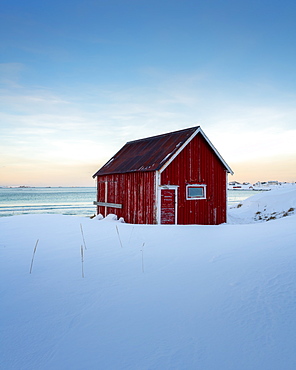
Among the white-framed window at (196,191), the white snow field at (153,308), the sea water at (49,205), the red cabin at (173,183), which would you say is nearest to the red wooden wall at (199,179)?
the red cabin at (173,183)

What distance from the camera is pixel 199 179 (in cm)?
1814

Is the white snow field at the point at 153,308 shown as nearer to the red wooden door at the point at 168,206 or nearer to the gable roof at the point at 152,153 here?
the red wooden door at the point at 168,206

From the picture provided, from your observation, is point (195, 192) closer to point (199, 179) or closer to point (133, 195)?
point (199, 179)

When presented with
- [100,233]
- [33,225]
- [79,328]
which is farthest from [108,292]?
[33,225]

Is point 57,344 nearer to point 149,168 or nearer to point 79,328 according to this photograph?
point 79,328

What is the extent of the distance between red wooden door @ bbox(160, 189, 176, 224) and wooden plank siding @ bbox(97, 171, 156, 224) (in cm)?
56

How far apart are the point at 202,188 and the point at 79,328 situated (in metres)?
14.9

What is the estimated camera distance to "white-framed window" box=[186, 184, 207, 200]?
17.6 m

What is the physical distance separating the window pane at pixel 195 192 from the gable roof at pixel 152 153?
8.11ft

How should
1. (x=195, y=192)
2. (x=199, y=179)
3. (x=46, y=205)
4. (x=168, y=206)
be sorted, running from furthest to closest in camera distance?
(x=46, y=205) → (x=199, y=179) → (x=195, y=192) → (x=168, y=206)

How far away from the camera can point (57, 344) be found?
3.90 meters

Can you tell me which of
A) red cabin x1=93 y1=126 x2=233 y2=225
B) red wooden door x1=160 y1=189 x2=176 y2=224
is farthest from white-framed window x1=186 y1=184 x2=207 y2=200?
red wooden door x1=160 y1=189 x2=176 y2=224

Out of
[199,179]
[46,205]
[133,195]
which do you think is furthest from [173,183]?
[46,205]

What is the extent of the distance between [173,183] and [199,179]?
212 centimetres
